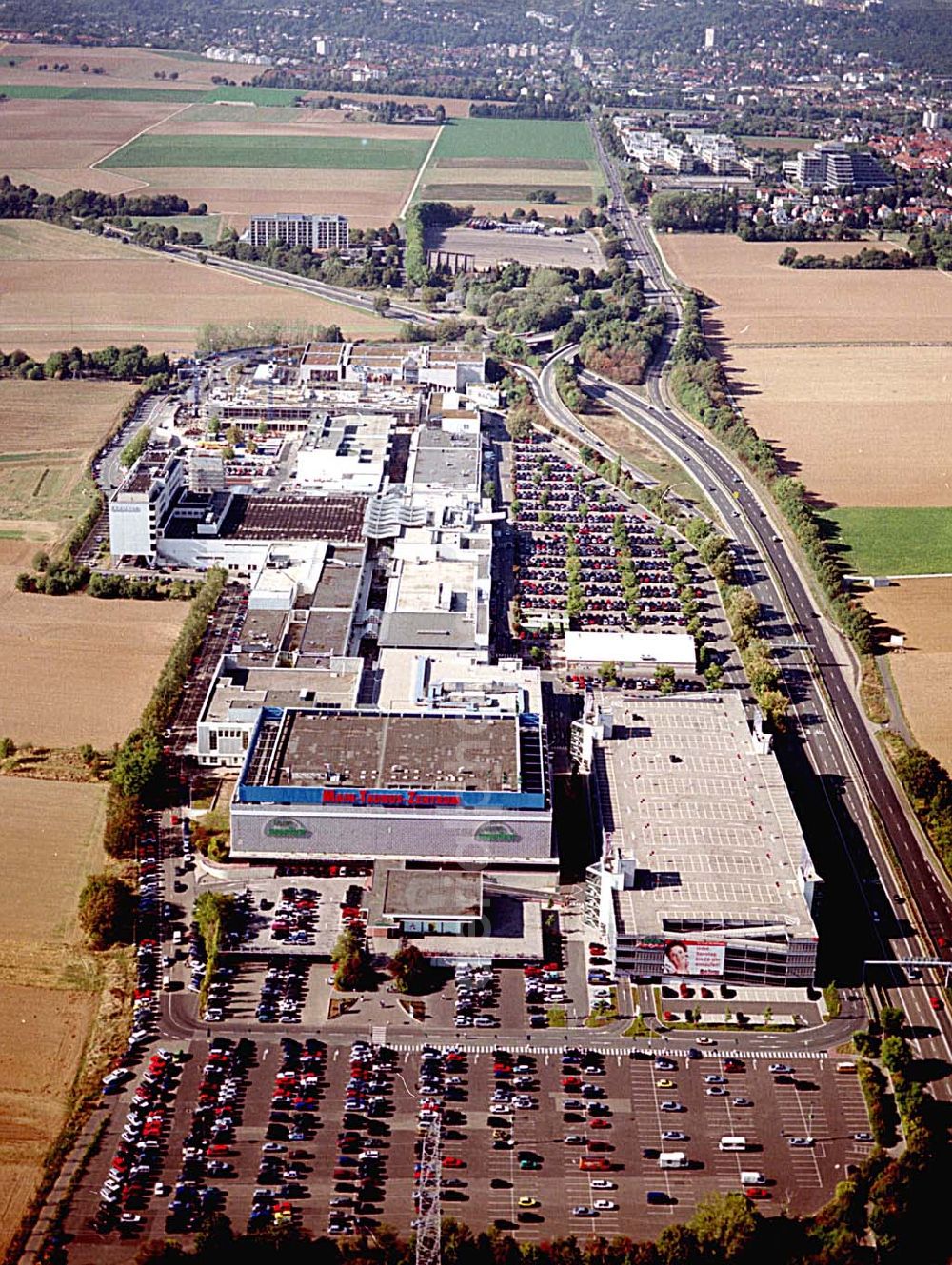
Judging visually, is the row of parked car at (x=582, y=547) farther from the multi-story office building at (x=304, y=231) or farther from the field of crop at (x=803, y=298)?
the multi-story office building at (x=304, y=231)

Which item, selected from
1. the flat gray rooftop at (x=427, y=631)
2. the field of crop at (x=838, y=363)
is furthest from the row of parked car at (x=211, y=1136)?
the field of crop at (x=838, y=363)

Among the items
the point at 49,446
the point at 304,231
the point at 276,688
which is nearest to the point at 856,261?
the point at 304,231

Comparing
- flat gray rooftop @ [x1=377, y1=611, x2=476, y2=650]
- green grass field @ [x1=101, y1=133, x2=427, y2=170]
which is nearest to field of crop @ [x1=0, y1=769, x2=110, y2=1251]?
flat gray rooftop @ [x1=377, y1=611, x2=476, y2=650]

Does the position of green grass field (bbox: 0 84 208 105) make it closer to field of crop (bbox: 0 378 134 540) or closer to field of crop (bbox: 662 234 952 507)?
field of crop (bbox: 662 234 952 507)

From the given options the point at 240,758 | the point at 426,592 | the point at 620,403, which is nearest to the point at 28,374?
the point at 620,403

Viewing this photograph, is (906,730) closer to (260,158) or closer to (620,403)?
(620,403)
